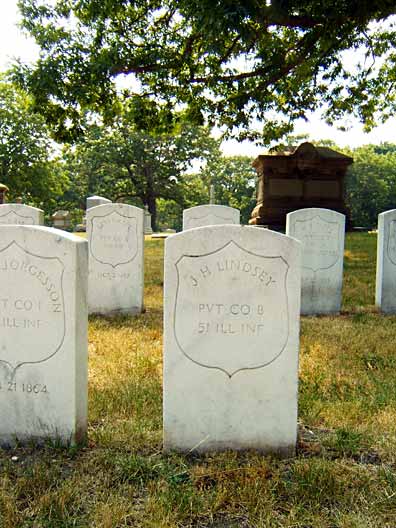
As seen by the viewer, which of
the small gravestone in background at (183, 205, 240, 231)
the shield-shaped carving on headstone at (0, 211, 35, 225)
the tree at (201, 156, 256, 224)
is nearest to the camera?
the shield-shaped carving on headstone at (0, 211, 35, 225)

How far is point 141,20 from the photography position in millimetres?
9273

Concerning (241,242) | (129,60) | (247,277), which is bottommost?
(247,277)

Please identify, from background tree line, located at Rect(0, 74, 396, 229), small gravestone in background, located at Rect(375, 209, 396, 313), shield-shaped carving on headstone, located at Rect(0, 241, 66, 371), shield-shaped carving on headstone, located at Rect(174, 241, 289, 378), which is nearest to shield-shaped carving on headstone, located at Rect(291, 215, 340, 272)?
small gravestone in background, located at Rect(375, 209, 396, 313)

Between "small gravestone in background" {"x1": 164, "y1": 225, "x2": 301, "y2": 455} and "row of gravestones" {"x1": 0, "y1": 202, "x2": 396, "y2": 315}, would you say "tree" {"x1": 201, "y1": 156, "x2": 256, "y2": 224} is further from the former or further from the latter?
"small gravestone in background" {"x1": 164, "y1": 225, "x2": 301, "y2": 455}

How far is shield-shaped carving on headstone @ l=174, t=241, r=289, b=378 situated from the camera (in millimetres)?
2705

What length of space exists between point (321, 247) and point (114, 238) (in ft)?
9.19

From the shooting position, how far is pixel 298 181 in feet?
46.1

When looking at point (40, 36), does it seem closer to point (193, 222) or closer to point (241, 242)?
point (193, 222)

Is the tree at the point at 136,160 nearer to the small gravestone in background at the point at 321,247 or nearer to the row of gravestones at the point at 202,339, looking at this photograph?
the small gravestone in background at the point at 321,247

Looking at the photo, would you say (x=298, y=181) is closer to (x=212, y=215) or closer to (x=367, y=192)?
(x=212, y=215)

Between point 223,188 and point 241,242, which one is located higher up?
point 223,188

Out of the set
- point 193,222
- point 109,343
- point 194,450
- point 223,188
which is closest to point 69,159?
point 223,188

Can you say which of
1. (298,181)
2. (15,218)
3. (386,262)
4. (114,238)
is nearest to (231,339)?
(114,238)

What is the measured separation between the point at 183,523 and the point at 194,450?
653 millimetres
